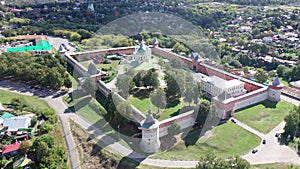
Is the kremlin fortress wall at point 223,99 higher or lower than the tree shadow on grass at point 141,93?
higher

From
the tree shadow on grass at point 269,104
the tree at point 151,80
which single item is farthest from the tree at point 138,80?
the tree shadow on grass at point 269,104

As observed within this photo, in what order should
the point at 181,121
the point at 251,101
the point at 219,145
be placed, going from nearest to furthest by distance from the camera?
the point at 219,145, the point at 181,121, the point at 251,101

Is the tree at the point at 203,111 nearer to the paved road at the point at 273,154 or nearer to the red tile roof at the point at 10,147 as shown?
the paved road at the point at 273,154

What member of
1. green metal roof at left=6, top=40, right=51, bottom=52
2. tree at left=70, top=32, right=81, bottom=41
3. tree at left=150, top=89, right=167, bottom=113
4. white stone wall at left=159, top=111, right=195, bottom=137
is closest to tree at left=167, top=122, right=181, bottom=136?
white stone wall at left=159, top=111, right=195, bottom=137

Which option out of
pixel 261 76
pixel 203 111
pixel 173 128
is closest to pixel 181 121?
pixel 173 128

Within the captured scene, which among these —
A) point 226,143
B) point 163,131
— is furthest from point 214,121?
point 163,131

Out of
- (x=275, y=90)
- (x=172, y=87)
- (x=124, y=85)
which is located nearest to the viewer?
(x=172, y=87)

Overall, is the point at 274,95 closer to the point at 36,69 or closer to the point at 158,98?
the point at 158,98
